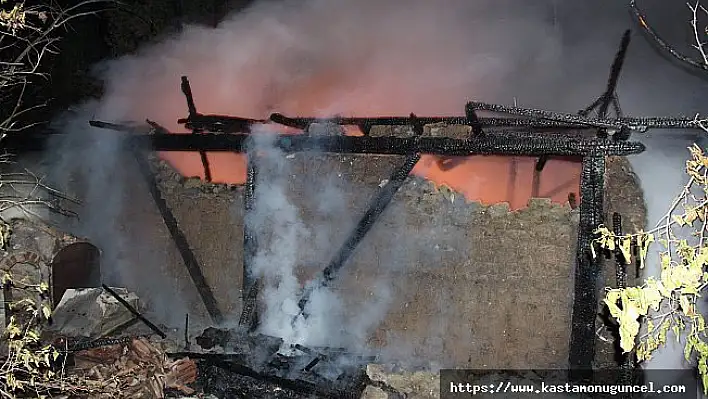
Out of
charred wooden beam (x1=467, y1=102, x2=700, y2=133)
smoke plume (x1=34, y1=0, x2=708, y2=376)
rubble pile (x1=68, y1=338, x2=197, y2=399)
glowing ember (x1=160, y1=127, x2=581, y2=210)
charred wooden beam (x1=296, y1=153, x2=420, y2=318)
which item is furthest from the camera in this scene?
smoke plume (x1=34, y1=0, x2=708, y2=376)

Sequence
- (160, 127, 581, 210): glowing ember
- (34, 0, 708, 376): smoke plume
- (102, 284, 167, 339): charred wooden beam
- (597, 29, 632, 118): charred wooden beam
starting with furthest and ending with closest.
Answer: (34, 0, 708, 376): smoke plume → (160, 127, 581, 210): glowing ember → (102, 284, 167, 339): charred wooden beam → (597, 29, 632, 118): charred wooden beam

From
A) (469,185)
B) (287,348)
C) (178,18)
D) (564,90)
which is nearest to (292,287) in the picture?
(287,348)

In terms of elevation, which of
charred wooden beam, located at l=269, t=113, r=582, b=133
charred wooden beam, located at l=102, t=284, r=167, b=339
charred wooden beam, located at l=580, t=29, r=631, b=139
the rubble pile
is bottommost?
the rubble pile

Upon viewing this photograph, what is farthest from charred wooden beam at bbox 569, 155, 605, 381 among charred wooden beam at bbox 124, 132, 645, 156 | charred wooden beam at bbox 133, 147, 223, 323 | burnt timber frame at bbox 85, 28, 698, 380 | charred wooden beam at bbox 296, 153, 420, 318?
charred wooden beam at bbox 133, 147, 223, 323

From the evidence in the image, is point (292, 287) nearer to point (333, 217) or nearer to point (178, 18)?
point (333, 217)

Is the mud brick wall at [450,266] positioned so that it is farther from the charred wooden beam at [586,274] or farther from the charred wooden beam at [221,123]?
the charred wooden beam at [221,123]

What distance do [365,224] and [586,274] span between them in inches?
122

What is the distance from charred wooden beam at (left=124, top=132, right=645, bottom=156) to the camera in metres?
6.18

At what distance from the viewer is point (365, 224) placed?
7.55m

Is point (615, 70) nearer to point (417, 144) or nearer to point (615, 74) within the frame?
point (615, 74)

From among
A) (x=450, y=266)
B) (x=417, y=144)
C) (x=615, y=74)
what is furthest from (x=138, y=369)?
(x=615, y=74)

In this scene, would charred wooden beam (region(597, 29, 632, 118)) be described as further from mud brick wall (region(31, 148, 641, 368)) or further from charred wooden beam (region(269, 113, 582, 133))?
mud brick wall (region(31, 148, 641, 368))

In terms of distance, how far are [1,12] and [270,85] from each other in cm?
908

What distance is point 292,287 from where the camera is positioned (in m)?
8.43
